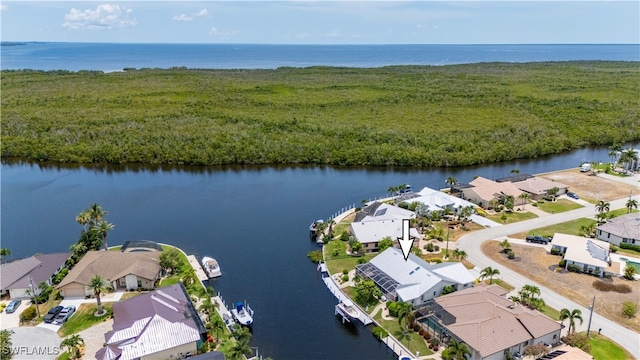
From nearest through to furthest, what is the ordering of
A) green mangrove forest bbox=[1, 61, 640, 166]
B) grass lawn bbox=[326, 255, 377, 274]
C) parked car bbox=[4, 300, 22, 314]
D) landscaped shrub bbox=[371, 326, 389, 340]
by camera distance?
landscaped shrub bbox=[371, 326, 389, 340], parked car bbox=[4, 300, 22, 314], grass lawn bbox=[326, 255, 377, 274], green mangrove forest bbox=[1, 61, 640, 166]

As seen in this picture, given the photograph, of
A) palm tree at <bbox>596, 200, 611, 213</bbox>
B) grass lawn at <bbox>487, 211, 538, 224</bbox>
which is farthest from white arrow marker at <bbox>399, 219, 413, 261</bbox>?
palm tree at <bbox>596, 200, 611, 213</bbox>

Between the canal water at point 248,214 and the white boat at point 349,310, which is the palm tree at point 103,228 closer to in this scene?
the canal water at point 248,214

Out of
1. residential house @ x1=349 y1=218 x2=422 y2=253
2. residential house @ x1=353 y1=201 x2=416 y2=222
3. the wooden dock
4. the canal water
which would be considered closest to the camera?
the canal water

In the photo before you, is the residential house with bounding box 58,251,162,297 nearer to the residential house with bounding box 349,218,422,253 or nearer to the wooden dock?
the wooden dock

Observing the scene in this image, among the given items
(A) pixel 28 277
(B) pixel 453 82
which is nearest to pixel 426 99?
(B) pixel 453 82

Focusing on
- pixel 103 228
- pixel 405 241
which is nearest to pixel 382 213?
pixel 405 241

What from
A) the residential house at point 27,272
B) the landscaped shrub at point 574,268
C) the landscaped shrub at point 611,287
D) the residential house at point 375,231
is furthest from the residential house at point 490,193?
the residential house at point 27,272
